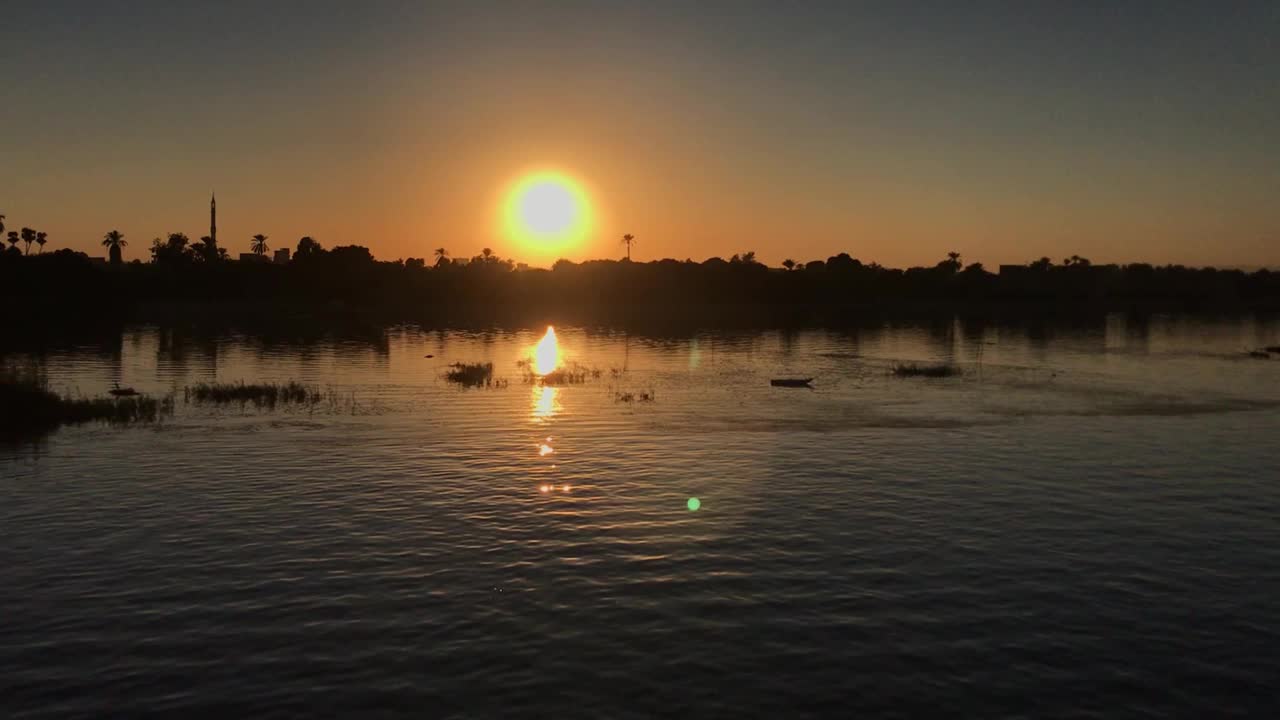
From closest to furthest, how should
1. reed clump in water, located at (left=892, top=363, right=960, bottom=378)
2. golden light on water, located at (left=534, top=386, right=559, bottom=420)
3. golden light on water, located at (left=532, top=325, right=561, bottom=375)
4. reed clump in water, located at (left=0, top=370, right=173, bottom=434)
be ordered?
reed clump in water, located at (left=0, top=370, right=173, bottom=434), golden light on water, located at (left=534, top=386, right=559, bottom=420), reed clump in water, located at (left=892, top=363, right=960, bottom=378), golden light on water, located at (left=532, top=325, right=561, bottom=375)

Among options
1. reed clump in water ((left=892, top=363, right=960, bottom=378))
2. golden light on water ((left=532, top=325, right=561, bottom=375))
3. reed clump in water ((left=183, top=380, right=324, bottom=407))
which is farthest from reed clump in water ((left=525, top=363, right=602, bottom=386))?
reed clump in water ((left=892, top=363, right=960, bottom=378))

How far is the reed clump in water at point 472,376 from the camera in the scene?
242 feet

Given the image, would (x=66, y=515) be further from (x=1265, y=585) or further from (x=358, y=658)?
(x=1265, y=585)

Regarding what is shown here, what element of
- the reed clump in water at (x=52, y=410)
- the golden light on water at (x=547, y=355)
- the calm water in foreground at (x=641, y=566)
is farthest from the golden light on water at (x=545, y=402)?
the reed clump in water at (x=52, y=410)

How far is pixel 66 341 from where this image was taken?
116062 mm

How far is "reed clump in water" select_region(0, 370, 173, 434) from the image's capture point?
49219mm

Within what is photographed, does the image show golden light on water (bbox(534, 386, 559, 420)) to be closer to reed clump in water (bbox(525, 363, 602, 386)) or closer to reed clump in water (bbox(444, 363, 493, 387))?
reed clump in water (bbox(525, 363, 602, 386))

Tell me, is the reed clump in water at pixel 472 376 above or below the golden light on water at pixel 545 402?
above

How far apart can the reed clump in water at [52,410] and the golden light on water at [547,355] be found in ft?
117

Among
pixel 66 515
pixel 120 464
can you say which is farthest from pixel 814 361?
pixel 66 515

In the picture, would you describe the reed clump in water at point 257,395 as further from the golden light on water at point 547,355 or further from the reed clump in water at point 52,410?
the golden light on water at point 547,355

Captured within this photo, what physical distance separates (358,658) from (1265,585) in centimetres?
2170

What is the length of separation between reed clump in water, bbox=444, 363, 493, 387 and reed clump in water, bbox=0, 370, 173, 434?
2362 centimetres

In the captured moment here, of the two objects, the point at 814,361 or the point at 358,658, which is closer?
the point at 358,658
